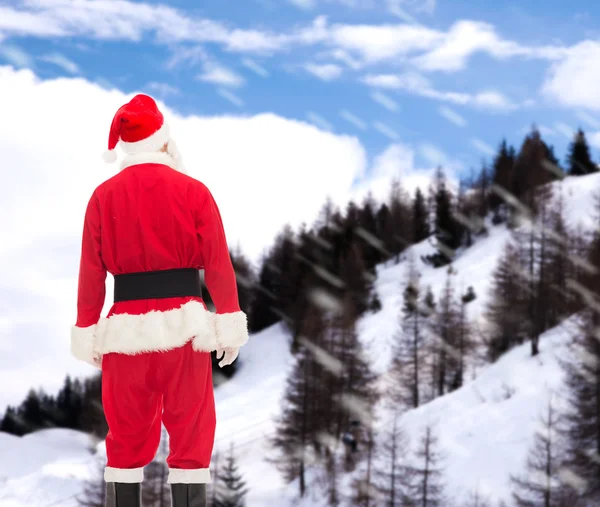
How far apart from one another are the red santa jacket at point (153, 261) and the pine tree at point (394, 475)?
94.6 ft

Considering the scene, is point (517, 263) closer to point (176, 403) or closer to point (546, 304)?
point (546, 304)

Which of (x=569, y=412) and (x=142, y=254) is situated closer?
(x=142, y=254)

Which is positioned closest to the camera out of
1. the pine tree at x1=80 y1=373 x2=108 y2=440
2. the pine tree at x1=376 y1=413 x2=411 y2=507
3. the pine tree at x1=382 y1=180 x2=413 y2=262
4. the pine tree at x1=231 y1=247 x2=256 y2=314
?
the pine tree at x1=376 y1=413 x2=411 y2=507

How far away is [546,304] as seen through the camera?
140 feet

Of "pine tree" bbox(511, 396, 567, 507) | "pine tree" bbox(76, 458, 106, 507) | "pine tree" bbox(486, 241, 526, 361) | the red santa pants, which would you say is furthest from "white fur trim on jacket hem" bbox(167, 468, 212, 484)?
"pine tree" bbox(486, 241, 526, 361)

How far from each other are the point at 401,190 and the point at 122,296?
281ft

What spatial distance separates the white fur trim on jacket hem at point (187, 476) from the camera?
4156 mm

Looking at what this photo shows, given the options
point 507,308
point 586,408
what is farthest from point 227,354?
point 507,308

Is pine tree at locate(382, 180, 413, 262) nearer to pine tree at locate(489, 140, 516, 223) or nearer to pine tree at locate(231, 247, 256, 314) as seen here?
pine tree at locate(489, 140, 516, 223)

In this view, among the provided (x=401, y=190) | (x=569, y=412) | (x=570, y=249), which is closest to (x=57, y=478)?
(x=569, y=412)

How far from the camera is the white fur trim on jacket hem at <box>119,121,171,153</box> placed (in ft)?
14.9

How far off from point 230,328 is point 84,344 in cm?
86

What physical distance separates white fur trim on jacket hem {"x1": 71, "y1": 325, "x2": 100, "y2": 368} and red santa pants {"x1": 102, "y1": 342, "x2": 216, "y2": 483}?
0.38 ft

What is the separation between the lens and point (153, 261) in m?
4.26
